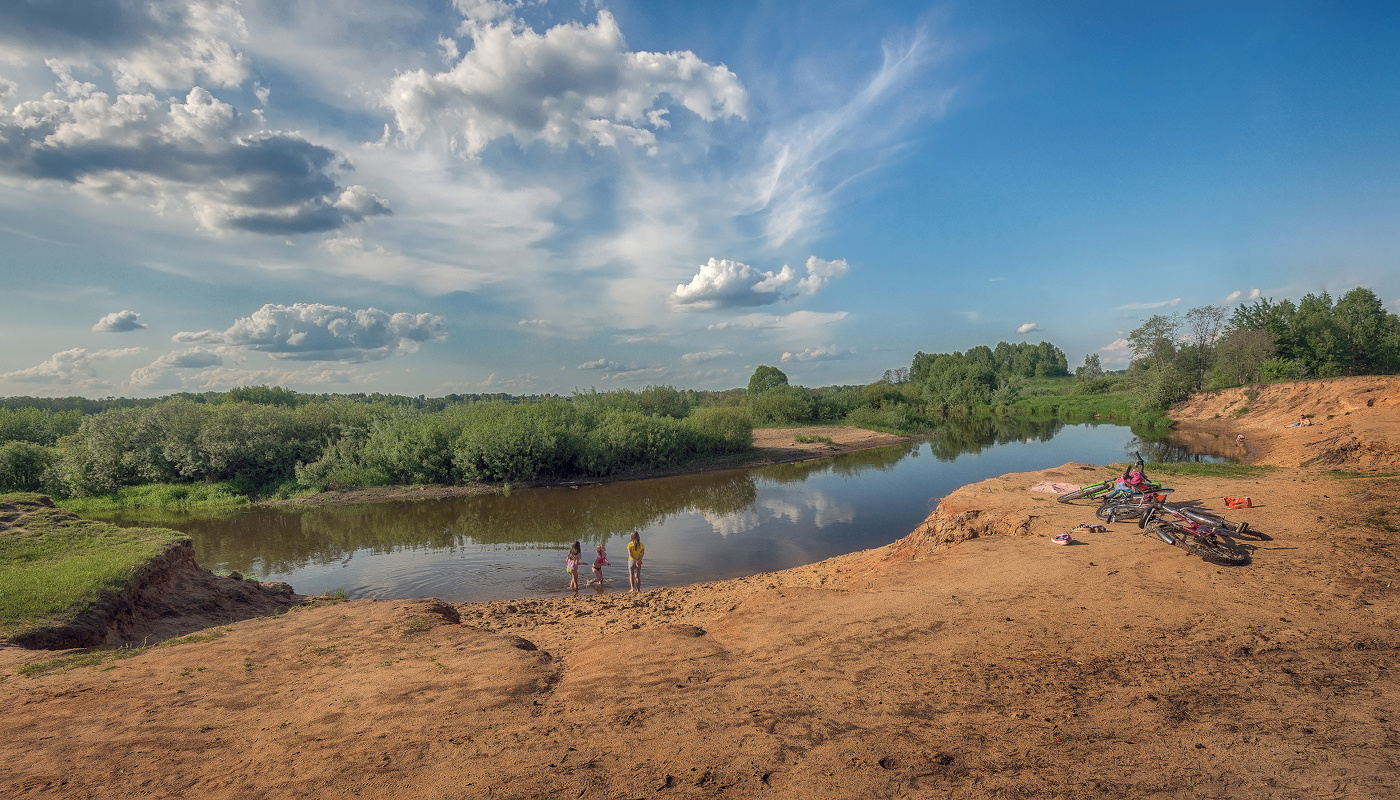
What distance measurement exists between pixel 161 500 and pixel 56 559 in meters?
17.4

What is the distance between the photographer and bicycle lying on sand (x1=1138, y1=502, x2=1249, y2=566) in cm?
787

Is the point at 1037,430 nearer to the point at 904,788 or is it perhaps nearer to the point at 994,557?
the point at 994,557

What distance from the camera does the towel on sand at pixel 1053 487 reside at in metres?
12.8

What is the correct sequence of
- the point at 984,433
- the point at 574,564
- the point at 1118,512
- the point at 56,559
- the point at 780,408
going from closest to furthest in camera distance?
the point at 56,559 < the point at 1118,512 < the point at 574,564 < the point at 984,433 < the point at 780,408

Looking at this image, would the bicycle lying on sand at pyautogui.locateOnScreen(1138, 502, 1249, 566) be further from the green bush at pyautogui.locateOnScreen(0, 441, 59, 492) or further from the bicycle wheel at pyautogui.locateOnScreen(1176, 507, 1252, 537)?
the green bush at pyautogui.locateOnScreen(0, 441, 59, 492)

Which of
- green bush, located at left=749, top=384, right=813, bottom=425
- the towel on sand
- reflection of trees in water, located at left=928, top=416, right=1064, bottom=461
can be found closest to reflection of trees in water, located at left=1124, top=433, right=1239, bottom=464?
Result: reflection of trees in water, located at left=928, top=416, right=1064, bottom=461

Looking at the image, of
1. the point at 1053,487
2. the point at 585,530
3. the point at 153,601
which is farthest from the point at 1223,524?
the point at 153,601

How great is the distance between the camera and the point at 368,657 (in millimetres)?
6637

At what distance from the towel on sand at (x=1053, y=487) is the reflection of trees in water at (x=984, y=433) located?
56.8ft

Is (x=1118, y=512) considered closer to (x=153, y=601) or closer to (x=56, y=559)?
(x=153, y=601)

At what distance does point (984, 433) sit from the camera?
43188 millimetres

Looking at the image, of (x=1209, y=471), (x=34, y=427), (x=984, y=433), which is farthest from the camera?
(x=984, y=433)

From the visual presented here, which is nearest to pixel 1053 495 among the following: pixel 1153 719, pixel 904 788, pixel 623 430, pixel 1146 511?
pixel 1146 511

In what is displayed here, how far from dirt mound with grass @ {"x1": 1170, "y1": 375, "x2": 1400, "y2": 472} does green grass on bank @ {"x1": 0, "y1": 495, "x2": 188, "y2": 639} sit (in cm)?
2655
